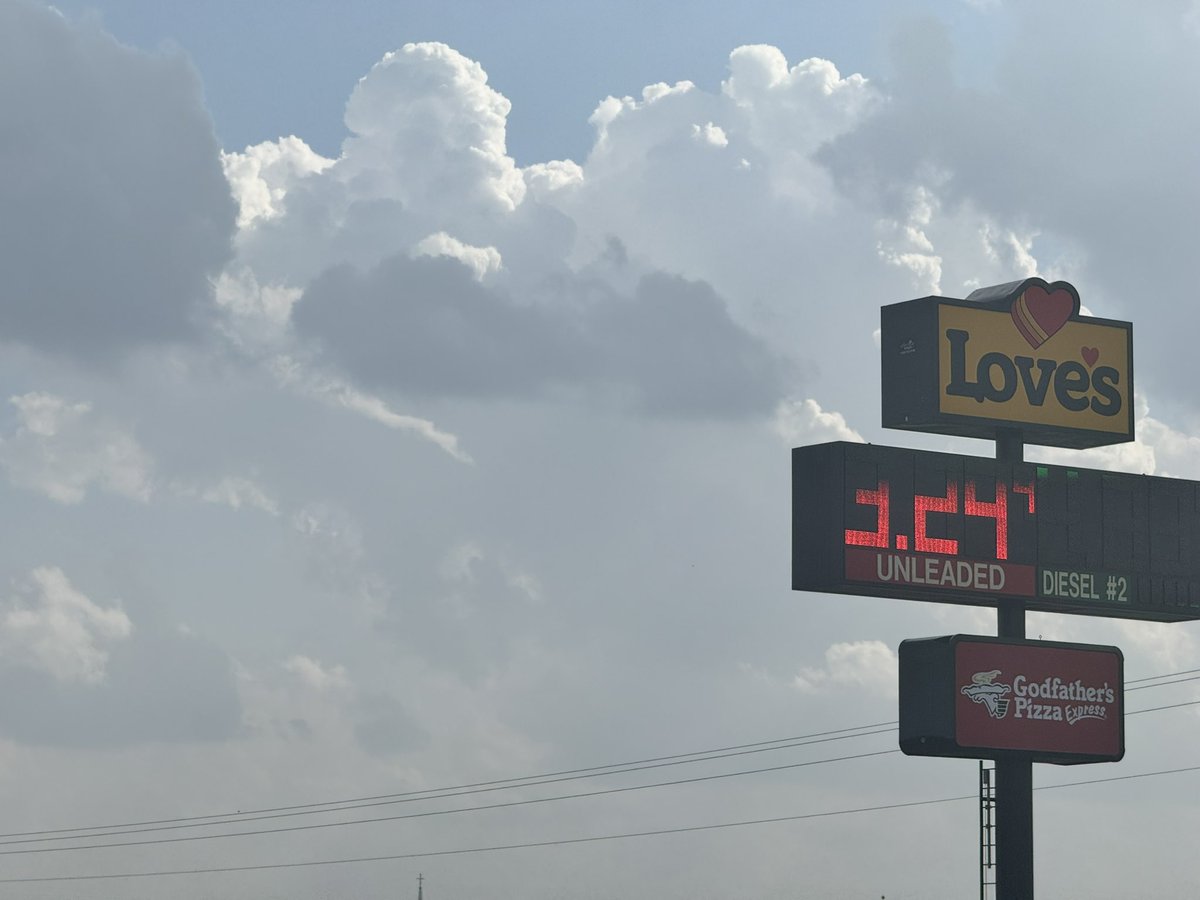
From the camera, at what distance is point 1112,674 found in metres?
50.9

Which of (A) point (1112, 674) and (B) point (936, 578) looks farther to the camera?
(A) point (1112, 674)

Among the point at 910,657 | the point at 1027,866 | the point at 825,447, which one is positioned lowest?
the point at 1027,866

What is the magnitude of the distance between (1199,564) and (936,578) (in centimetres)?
654

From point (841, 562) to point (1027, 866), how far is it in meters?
8.35

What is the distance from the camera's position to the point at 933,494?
47.8 metres

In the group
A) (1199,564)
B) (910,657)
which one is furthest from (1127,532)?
(910,657)

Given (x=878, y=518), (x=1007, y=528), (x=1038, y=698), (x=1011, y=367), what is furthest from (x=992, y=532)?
(x=1011, y=367)

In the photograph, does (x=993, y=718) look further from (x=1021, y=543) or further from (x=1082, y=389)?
(x=1082, y=389)

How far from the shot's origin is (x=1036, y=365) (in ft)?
168

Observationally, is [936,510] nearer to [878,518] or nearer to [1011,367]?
[878,518]

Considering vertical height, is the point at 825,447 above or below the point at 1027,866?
above

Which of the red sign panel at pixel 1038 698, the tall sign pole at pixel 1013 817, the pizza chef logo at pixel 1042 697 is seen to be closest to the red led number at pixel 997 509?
the tall sign pole at pixel 1013 817

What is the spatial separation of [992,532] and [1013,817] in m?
6.05

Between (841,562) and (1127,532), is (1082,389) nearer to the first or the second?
(1127,532)
